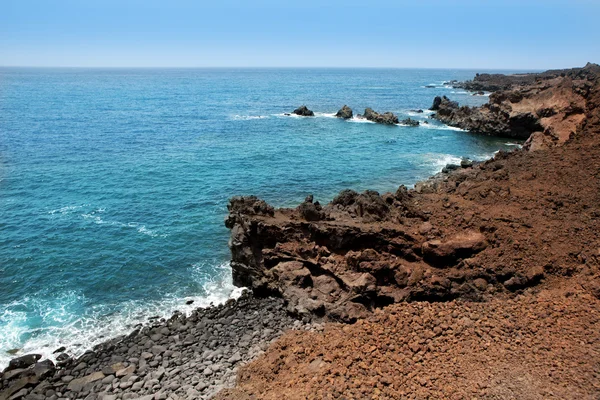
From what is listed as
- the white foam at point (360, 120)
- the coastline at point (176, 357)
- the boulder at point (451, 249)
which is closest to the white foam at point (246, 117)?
the white foam at point (360, 120)

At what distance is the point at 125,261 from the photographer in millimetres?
31094

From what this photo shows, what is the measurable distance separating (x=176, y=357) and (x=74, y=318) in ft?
28.6

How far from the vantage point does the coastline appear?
19016 millimetres

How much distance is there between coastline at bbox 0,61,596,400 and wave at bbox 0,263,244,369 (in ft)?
4.40

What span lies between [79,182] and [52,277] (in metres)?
21.4

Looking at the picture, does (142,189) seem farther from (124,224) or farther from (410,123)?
(410,123)

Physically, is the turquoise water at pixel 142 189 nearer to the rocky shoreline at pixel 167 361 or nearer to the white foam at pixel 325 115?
the rocky shoreline at pixel 167 361

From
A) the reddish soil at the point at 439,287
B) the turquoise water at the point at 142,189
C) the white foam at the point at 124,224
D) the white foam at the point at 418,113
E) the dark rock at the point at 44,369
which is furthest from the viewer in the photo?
the white foam at the point at 418,113

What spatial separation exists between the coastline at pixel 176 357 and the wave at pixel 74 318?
1.34m

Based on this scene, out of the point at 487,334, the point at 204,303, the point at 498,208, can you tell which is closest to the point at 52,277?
the point at 204,303

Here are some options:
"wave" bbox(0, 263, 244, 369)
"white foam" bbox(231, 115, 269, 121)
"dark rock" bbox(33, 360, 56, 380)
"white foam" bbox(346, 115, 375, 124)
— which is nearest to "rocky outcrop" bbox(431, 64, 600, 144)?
"white foam" bbox(346, 115, 375, 124)

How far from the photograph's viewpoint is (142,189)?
45.7 m

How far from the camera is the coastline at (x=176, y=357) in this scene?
19.0 meters

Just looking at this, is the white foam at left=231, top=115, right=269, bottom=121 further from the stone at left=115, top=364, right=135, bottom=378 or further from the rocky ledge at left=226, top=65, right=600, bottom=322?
the stone at left=115, top=364, right=135, bottom=378
